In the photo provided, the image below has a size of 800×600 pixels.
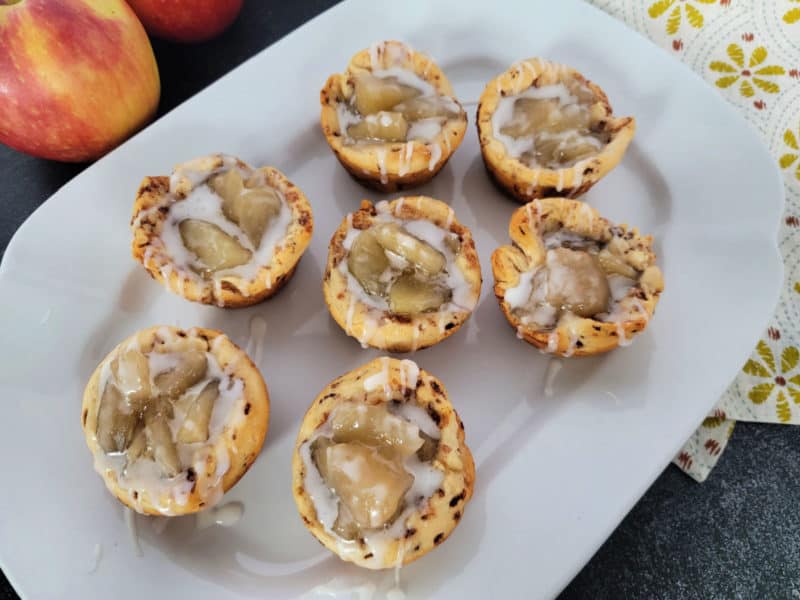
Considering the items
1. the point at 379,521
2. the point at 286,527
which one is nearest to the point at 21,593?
the point at 286,527

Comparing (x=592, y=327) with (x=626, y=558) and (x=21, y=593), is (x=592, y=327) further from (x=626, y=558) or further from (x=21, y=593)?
(x=21, y=593)

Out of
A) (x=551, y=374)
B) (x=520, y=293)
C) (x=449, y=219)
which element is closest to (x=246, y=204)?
(x=449, y=219)

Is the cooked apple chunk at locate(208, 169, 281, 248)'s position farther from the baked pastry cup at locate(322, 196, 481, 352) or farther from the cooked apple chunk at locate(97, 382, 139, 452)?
the cooked apple chunk at locate(97, 382, 139, 452)

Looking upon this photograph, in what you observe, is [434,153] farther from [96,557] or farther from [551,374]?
[96,557]

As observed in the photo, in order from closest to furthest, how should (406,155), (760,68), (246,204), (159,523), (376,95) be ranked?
(159,523), (246,204), (406,155), (376,95), (760,68)

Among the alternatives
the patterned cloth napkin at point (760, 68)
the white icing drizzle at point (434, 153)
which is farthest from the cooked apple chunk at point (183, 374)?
the patterned cloth napkin at point (760, 68)

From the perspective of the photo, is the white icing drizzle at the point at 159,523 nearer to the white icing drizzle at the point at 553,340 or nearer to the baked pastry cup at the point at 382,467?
the baked pastry cup at the point at 382,467

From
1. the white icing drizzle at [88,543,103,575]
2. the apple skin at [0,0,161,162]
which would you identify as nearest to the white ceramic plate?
the white icing drizzle at [88,543,103,575]
